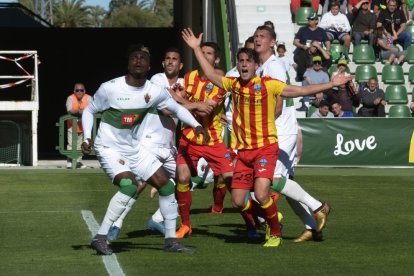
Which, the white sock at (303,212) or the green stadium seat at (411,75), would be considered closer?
the white sock at (303,212)

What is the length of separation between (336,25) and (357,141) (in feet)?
15.4

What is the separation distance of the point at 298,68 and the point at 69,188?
965 centimetres

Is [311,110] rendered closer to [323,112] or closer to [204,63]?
[323,112]

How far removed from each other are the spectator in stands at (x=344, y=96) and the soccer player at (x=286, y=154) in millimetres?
13267

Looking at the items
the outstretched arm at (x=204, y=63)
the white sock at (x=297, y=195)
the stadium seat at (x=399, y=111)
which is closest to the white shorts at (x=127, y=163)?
the outstretched arm at (x=204, y=63)

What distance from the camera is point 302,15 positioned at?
96.0 ft

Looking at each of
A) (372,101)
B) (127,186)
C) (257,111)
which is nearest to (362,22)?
(372,101)

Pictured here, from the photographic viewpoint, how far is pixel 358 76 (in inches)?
1105

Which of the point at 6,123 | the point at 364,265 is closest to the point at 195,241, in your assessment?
the point at 364,265

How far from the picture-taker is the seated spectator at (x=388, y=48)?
28.4 m

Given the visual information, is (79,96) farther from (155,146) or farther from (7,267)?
(7,267)

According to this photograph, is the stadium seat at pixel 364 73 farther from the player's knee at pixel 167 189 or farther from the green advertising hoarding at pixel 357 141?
the player's knee at pixel 167 189

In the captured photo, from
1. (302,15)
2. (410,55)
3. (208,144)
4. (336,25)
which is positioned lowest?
(208,144)

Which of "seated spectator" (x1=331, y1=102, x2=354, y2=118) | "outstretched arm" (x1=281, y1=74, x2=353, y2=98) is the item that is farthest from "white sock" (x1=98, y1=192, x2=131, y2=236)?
"seated spectator" (x1=331, y1=102, x2=354, y2=118)
